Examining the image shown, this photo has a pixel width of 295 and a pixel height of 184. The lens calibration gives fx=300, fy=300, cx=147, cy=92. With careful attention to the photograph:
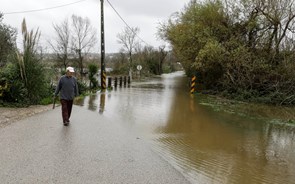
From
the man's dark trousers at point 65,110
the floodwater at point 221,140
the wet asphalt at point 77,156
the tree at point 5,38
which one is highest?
the tree at point 5,38

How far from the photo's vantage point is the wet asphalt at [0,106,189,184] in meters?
4.57

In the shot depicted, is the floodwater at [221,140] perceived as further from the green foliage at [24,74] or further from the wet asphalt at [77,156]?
the green foliage at [24,74]

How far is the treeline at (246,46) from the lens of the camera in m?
16.8

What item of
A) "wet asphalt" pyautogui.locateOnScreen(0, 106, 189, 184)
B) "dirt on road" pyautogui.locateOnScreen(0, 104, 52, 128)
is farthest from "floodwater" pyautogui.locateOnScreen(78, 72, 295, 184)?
"dirt on road" pyautogui.locateOnScreen(0, 104, 52, 128)

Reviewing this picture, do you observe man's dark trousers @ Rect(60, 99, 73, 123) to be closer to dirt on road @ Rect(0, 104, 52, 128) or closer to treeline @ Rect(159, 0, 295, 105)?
dirt on road @ Rect(0, 104, 52, 128)

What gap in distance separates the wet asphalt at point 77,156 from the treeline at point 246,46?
37.3ft

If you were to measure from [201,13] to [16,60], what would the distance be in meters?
13.8

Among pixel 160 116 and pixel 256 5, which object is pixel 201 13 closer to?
pixel 256 5

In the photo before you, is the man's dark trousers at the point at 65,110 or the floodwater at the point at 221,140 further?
the man's dark trousers at the point at 65,110

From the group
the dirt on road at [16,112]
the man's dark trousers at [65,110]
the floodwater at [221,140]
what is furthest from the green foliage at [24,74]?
the man's dark trousers at [65,110]

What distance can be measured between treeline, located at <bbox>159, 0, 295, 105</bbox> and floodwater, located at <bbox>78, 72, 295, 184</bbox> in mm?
3648

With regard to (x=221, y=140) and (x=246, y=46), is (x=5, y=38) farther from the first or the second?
(x=221, y=140)

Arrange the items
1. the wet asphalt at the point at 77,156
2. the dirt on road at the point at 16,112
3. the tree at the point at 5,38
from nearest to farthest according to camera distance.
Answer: the wet asphalt at the point at 77,156 → the dirt on road at the point at 16,112 → the tree at the point at 5,38

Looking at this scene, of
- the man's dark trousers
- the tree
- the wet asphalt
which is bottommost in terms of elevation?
the wet asphalt
